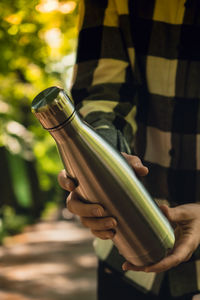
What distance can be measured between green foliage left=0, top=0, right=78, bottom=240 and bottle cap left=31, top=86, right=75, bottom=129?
1.49 m

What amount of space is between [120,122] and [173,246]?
14.7 inches

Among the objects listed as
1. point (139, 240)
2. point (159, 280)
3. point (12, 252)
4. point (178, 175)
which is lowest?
point (12, 252)

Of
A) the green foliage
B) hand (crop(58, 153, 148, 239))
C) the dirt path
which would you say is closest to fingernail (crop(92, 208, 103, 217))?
hand (crop(58, 153, 148, 239))

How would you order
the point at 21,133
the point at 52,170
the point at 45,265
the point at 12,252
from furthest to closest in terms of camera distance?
the point at 52,170 < the point at 21,133 < the point at 12,252 < the point at 45,265

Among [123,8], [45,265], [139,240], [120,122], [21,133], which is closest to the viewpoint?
[139,240]

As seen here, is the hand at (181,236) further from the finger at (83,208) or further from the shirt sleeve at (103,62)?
the shirt sleeve at (103,62)

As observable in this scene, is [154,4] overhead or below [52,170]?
overhead

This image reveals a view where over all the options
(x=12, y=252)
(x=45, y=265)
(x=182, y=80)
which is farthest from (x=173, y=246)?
(x=12, y=252)

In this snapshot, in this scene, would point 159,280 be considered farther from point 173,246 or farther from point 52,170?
point 52,170

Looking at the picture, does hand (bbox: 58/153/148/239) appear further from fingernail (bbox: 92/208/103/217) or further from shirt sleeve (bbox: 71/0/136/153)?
shirt sleeve (bbox: 71/0/136/153)

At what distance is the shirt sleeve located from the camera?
141 cm

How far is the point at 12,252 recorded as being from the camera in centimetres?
699

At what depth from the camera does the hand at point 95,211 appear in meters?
1.00

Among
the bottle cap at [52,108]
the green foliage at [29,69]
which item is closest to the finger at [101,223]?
the bottle cap at [52,108]
